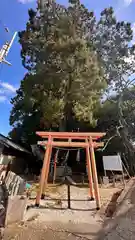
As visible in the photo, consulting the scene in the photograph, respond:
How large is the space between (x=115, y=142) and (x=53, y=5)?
12.2 m

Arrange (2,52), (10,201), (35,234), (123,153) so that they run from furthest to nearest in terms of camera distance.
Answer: (123,153) < (2,52) < (10,201) < (35,234)

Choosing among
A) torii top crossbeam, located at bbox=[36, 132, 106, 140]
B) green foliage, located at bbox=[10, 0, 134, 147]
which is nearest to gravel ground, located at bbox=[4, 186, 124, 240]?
torii top crossbeam, located at bbox=[36, 132, 106, 140]

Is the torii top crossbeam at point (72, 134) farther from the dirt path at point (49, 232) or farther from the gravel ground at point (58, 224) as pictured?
the dirt path at point (49, 232)

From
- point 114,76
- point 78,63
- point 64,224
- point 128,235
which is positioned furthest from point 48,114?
point 128,235

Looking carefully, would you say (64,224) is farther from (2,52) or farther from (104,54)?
(104,54)

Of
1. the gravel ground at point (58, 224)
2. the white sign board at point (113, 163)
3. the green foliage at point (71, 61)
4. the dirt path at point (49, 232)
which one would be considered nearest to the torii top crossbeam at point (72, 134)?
the gravel ground at point (58, 224)

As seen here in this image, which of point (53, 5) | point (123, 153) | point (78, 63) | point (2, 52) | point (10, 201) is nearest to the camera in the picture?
point (10, 201)

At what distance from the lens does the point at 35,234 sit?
11.1 ft

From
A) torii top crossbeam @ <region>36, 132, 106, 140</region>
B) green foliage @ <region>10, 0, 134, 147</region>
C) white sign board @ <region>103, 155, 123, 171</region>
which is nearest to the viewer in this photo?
torii top crossbeam @ <region>36, 132, 106, 140</region>

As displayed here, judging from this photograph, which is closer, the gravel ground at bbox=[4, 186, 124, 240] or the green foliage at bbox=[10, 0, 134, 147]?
the gravel ground at bbox=[4, 186, 124, 240]

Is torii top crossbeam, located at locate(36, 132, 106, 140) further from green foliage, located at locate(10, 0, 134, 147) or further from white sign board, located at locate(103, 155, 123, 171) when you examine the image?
green foliage, located at locate(10, 0, 134, 147)

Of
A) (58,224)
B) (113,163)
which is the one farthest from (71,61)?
(58,224)

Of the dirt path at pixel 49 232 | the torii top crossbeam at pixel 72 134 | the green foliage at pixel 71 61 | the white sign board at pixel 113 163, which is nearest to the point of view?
the dirt path at pixel 49 232

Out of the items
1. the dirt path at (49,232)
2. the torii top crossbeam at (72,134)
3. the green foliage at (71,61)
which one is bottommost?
the dirt path at (49,232)
